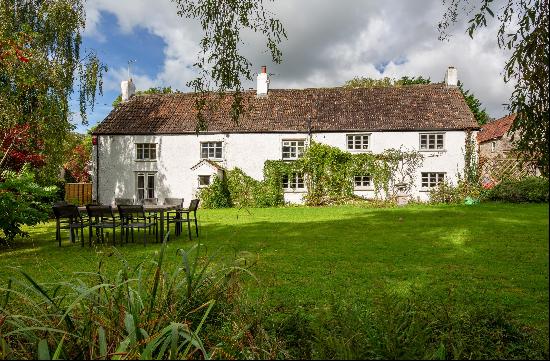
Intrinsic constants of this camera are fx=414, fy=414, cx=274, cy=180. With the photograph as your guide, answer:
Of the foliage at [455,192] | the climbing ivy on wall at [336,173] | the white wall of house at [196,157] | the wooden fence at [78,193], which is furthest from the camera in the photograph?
the wooden fence at [78,193]

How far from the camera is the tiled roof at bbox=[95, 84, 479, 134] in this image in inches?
1059

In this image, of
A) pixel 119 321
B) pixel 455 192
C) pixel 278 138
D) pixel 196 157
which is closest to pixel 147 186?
pixel 196 157

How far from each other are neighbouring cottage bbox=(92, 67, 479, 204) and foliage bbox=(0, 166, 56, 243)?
15.7m

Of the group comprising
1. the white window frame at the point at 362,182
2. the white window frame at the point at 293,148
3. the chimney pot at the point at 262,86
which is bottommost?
the white window frame at the point at 362,182

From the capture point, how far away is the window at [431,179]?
2645 cm

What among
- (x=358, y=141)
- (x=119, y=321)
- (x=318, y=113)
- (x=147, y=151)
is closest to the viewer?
(x=119, y=321)

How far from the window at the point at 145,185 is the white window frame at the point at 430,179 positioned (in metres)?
17.9

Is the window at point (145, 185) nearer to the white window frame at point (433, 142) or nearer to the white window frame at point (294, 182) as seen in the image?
the white window frame at point (294, 182)

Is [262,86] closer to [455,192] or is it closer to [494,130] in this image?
[455,192]

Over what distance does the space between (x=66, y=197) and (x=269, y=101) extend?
614 inches

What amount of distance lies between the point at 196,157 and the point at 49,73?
11764mm

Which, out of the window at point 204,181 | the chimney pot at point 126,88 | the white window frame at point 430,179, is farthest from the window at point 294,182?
the chimney pot at point 126,88

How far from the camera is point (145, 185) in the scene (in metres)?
28.2

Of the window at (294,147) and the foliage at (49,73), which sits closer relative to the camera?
the foliage at (49,73)
